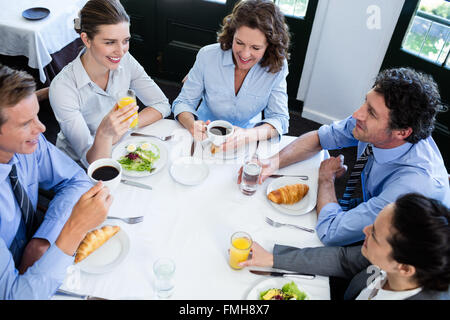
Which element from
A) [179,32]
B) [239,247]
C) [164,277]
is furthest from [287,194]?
[179,32]

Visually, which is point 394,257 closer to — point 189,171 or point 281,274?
point 281,274

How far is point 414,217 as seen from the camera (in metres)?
1.07

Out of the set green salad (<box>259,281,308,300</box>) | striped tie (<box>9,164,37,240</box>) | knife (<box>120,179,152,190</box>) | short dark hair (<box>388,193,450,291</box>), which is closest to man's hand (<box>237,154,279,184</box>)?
knife (<box>120,179,152,190</box>)

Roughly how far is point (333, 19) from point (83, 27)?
209 centimetres

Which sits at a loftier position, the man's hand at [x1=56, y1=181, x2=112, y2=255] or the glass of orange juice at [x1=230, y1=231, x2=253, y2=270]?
the man's hand at [x1=56, y1=181, x2=112, y2=255]

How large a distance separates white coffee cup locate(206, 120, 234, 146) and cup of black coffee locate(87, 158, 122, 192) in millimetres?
426

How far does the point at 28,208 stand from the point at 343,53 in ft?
8.81

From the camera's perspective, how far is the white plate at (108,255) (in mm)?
1206

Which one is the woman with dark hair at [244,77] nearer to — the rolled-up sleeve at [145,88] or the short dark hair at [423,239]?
the rolled-up sleeve at [145,88]

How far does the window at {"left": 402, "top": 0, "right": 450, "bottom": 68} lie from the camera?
2.62 meters

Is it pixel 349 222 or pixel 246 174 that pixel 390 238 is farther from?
pixel 246 174

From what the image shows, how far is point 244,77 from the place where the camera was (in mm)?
2076

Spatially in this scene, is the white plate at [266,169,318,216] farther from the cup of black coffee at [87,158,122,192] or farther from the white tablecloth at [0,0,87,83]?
the white tablecloth at [0,0,87,83]

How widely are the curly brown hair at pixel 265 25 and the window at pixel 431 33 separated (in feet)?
4.55
